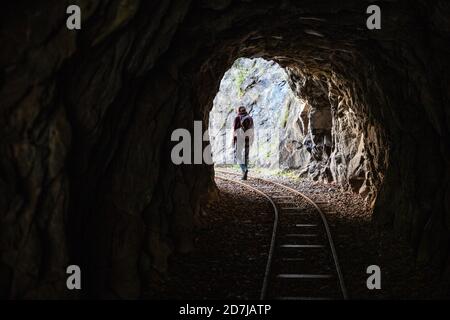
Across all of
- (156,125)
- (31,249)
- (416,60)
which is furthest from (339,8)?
(31,249)

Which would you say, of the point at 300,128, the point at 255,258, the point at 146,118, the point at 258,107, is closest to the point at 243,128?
the point at 300,128

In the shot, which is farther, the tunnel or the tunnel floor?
the tunnel floor

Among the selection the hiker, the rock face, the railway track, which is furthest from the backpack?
the rock face

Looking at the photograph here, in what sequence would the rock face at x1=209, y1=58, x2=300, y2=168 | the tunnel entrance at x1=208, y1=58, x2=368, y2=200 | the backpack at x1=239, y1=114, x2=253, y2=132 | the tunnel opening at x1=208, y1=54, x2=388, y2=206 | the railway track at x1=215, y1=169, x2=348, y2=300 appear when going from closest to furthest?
1. the railway track at x1=215, y1=169, x2=348, y2=300
2. the tunnel opening at x1=208, y1=54, x2=388, y2=206
3. the tunnel entrance at x1=208, y1=58, x2=368, y2=200
4. the backpack at x1=239, y1=114, x2=253, y2=132
5. the rock face at x1=209, y1=58, x2=300, y2=168

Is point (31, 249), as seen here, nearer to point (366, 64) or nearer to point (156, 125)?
point (156, 125)

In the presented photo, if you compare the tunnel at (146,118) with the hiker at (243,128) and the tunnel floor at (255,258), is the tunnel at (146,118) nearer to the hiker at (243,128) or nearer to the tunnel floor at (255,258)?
the tunnel floor at (255,258)

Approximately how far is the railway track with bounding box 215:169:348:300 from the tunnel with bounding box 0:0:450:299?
1.81 m

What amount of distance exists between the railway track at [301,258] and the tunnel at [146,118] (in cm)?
181

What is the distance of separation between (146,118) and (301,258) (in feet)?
14.4

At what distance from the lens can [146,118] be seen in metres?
8.31

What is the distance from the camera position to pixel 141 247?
841 cm

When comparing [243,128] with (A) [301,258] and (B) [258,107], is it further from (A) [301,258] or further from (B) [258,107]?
(B) [258,107]

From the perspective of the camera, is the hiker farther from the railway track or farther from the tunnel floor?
the tunnel floor

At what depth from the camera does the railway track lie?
8281 millimetres
